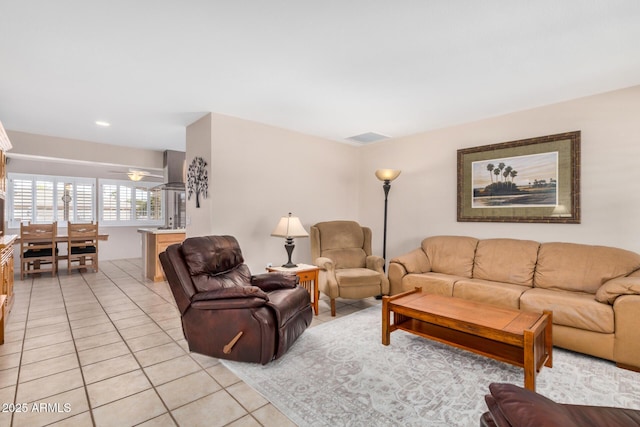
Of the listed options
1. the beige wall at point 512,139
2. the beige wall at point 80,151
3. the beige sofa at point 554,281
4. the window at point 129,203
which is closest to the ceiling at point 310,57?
the beige wall at point 512,139

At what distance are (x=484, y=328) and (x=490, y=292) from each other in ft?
3.49

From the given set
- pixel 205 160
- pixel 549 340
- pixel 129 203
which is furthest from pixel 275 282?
pixel 129 203

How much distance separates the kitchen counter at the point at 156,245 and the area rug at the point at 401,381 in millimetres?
3367

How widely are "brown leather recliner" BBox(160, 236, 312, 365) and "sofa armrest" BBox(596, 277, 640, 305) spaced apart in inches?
98.4

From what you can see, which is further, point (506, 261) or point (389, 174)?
point (389, 174)

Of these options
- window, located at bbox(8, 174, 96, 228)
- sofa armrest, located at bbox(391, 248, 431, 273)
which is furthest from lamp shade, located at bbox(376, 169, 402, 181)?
window, located at bbox(8, 174, 96, 228)

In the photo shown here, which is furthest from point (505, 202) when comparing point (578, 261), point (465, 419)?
point (465, 419)

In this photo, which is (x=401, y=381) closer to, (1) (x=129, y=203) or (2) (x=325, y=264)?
(2) (x=325, y=264)

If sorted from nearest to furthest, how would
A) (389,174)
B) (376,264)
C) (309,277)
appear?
(309,277) → (376,264) → (389,174)

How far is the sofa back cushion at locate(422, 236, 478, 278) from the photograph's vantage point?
3.86 metres

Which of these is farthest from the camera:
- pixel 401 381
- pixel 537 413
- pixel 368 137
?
pixel 368 137

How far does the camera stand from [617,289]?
97.8 inches

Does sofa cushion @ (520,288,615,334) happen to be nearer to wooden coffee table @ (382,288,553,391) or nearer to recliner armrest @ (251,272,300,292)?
wooden coffee table @ (382,288,553,391)

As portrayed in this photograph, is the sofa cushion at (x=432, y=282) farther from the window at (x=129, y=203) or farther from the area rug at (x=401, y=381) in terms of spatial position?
the window at (x=129, y=203)
